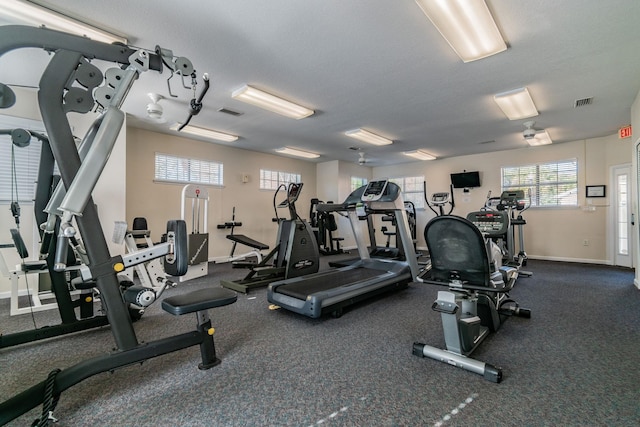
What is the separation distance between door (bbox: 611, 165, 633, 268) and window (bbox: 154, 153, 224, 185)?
28.1 ft

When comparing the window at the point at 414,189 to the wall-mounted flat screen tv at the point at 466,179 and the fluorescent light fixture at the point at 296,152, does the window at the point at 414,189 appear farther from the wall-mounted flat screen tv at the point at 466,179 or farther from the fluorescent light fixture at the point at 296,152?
the fluorescent light fixture at the point at 296,152

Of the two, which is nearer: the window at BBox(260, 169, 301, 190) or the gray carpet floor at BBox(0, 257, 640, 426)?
the gray carpet floor at BBox(0, 257, 640, 426)

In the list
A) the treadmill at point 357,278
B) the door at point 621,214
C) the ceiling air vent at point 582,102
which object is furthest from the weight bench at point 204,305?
the door at point 621,214

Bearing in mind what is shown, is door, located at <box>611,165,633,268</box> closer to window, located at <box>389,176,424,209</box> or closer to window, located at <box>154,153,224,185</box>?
window, located at <box>389,176,424,209</box>

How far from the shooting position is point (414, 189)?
8922mm

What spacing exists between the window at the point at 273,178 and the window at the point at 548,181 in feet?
18.6

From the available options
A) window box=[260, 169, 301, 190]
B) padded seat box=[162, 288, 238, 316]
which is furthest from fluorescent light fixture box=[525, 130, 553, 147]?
padded seat box=[162, 288, 238, 316]

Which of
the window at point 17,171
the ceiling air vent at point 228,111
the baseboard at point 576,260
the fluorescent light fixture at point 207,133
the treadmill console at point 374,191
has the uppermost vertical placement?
the ceiling air vent at point 228,111

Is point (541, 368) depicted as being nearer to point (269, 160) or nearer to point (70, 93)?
point (70, 93)

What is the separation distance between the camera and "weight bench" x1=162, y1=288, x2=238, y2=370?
6.00 feet

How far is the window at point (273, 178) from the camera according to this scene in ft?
24.8

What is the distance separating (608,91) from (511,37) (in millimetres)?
2422

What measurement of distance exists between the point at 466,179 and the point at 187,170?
23.4 ft

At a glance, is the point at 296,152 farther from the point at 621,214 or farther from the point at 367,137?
the point at 621,214
